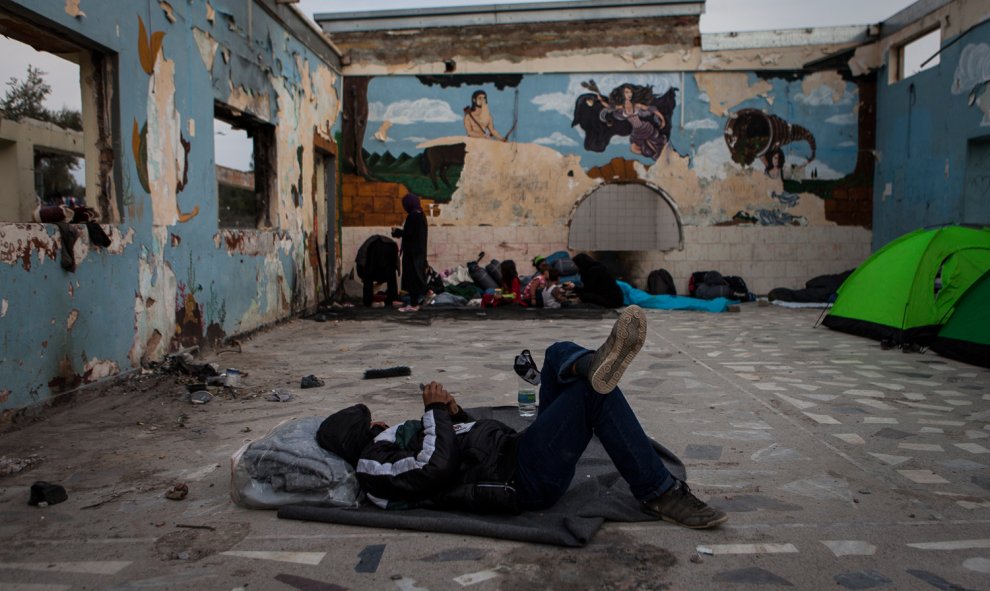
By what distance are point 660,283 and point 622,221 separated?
175 centimetres

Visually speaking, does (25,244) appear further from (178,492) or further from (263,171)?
(263,171)

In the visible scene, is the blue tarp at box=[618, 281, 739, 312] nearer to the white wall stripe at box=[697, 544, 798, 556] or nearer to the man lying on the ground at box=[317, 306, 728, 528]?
the man lying on the ground at box=[317, 306, 728, 528]

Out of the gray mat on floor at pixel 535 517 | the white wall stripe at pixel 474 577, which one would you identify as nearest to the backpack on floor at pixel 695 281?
the gray mat on floor at pixel 535 517

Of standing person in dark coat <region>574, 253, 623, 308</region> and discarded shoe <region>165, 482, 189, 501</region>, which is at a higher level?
standing person in dark coat <region>574, 253, 623, 308</region>

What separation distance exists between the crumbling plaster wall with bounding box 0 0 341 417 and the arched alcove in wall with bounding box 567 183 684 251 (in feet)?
20.4

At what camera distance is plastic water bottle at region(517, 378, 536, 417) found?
496 centimetres

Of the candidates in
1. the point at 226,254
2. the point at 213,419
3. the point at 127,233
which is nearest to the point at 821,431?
the point at 213,419

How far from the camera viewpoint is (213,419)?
5023 mm

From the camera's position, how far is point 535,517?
10.2ft

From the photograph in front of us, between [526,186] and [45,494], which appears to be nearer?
[45,494]

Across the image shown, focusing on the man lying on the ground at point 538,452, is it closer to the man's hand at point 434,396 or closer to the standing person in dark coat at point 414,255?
the man's hand at point 434,396

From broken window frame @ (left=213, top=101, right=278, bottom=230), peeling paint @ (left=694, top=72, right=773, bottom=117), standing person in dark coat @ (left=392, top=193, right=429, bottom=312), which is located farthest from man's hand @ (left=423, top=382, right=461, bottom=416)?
peeling paint @ (left=694, top=72, right=773, bottom=117)

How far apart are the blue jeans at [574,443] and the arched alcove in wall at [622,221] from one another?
11.5 meters

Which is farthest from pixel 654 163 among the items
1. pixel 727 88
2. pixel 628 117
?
pixel 727 88
